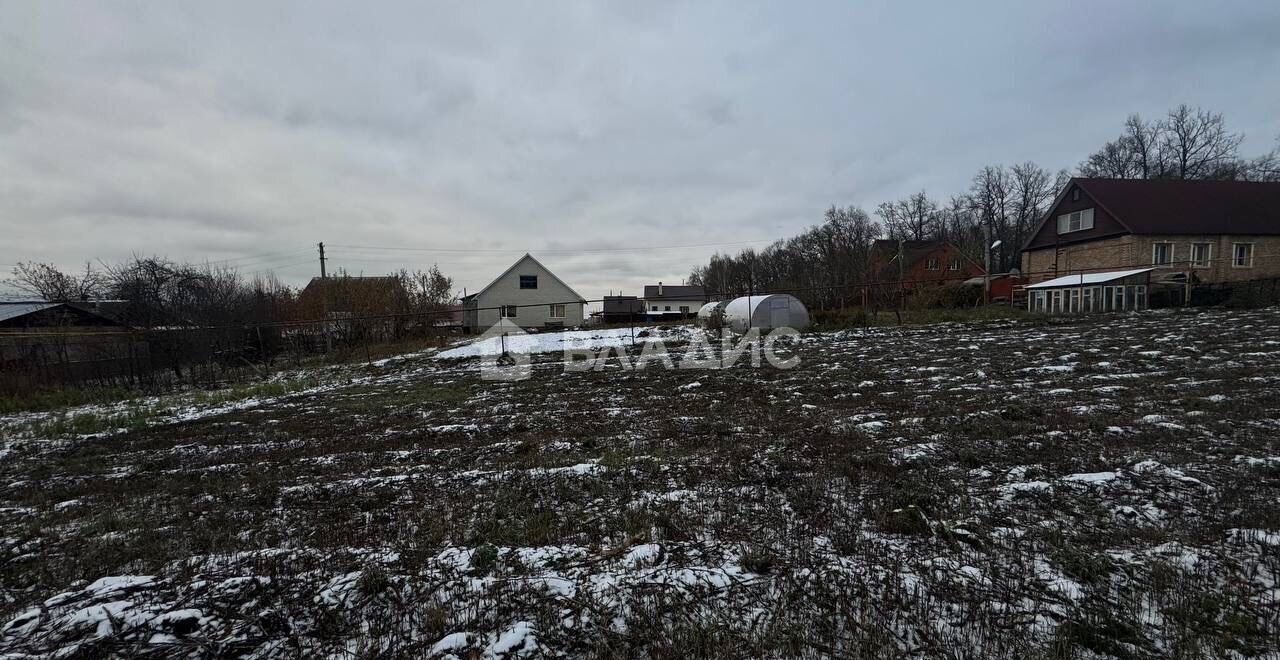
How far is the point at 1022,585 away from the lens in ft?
7.27

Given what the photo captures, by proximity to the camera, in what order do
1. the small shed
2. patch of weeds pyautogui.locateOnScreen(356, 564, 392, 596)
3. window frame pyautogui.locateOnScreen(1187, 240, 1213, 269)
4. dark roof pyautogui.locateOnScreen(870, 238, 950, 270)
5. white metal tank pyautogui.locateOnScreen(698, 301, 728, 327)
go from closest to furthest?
patch of weeds pyautogui.locateOnScreen(356, 564, 392, 596) < the small shed < white metal tank pyautogui.locateOnScreen(698, 301, 728, 327) < window frame pyautogui.locateOnScreen(1187, 240, 1213, 269) < dark roof pyautogui.locateOnScreen(870, 238, 950, 270)

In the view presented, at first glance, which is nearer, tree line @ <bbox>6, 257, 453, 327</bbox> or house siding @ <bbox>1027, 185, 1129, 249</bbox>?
tree line @ <bbox>6, 257, 453, 327</bbox>

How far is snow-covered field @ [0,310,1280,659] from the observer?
80.1 inches

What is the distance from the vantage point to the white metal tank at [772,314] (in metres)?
18.4

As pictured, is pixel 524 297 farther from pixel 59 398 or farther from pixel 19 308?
pixel 59 398

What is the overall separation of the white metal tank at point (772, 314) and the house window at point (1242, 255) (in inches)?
939

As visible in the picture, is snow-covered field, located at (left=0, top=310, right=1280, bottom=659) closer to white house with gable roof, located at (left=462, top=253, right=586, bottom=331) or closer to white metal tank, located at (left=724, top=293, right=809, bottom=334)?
white metal tank, located at (left=724, top=293, right=809, bottom=334)

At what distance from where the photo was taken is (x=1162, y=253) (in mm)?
24359

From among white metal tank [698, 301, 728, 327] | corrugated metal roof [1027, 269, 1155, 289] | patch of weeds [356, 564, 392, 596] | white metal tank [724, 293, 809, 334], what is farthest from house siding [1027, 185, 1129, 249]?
patch of weeds [356, 564, 392, 596]

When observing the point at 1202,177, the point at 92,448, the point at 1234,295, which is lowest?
the point at 92,448

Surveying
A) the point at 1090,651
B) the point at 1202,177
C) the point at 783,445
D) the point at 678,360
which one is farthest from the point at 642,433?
the point at 1202,177

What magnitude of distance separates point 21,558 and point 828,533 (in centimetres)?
483

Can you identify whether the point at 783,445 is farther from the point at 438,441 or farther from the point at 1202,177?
the point at 1202,177

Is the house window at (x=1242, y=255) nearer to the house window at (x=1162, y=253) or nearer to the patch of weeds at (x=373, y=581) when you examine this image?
the house window at (x=1162, y=253)
